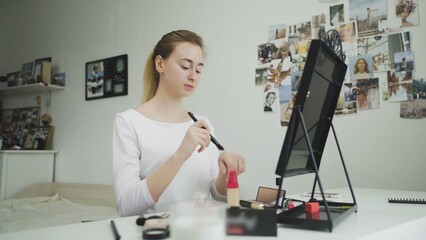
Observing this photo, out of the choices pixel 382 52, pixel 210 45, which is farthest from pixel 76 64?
pixel 382 52

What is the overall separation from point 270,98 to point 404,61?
696 mm

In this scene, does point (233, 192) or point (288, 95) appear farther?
point (288, 95)

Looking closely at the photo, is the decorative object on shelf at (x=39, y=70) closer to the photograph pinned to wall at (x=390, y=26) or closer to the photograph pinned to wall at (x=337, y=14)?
the photograph pinned to wall at (x=337, y=14)

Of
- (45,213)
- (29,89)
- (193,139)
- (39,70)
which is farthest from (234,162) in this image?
(29,89)

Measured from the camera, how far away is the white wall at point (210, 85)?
1.68 metres

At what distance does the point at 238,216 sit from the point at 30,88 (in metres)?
3.29

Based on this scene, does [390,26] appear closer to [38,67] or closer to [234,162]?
[234,162]

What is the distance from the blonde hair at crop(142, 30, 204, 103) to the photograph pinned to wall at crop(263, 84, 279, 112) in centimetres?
77

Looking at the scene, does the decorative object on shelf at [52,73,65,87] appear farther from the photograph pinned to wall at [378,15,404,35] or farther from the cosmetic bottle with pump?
the cosmetic bottle with pump

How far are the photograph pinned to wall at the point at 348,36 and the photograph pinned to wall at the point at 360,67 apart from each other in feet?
0.12

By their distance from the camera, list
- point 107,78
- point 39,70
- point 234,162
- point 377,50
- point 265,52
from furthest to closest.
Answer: point 39,70 < point 107,78 < point 265,52 < point 377,50 < point 234,162

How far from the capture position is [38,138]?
330 cm

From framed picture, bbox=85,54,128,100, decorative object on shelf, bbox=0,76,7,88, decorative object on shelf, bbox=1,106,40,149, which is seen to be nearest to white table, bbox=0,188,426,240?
framed picture, bbox=85,54,128,100

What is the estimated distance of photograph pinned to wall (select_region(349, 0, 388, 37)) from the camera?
1715mm
